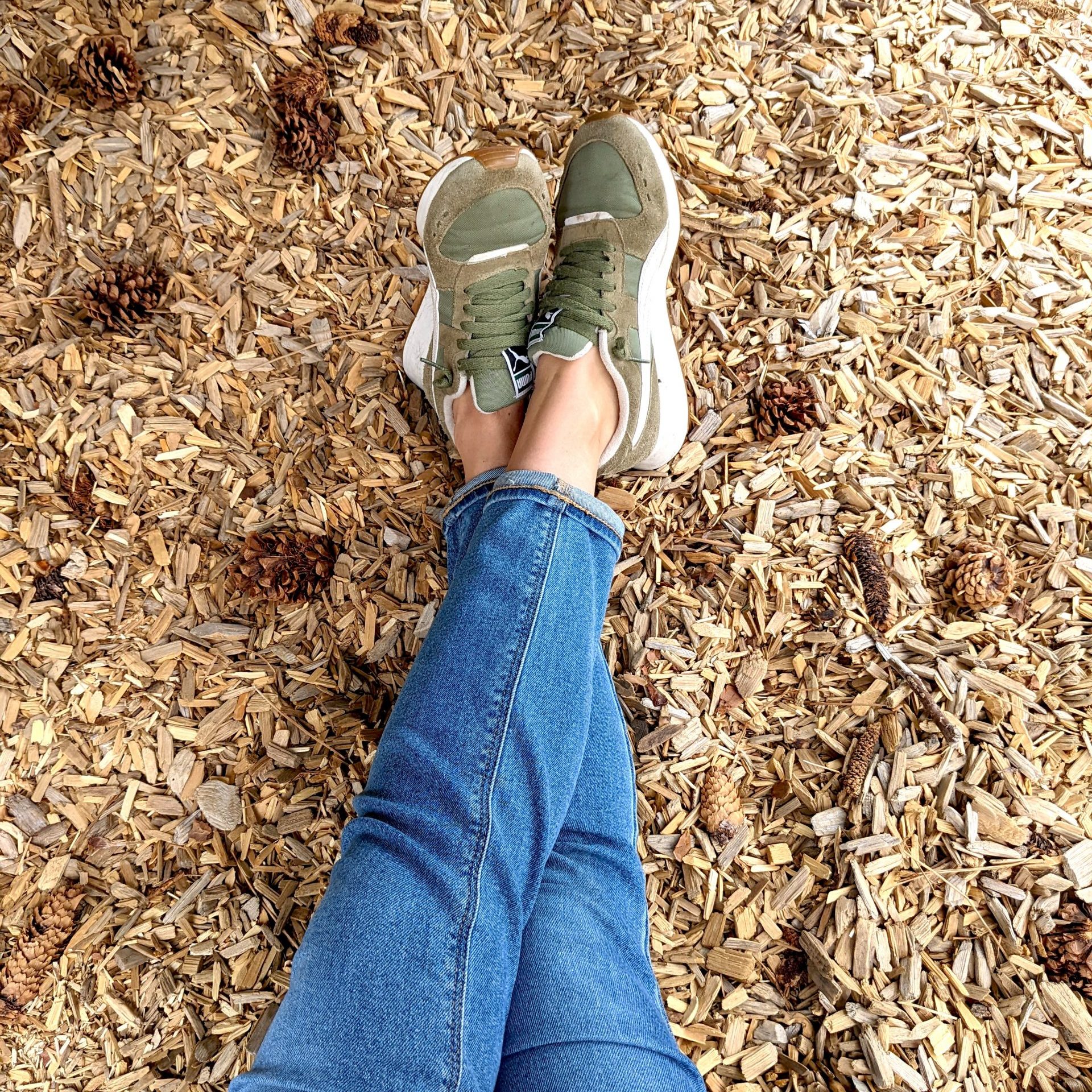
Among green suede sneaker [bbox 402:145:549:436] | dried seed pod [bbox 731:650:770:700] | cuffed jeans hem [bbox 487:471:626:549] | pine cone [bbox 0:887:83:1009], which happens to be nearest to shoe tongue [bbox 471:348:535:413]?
green suede sneaker [bbox 402:145:549:436]

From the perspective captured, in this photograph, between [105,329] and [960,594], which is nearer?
[960,594]

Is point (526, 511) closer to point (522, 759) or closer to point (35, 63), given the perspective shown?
point (522, 759)

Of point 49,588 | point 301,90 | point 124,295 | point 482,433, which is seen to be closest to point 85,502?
point 49,588

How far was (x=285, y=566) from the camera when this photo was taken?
1.59m

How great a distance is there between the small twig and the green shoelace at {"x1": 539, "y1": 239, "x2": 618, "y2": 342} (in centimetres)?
88

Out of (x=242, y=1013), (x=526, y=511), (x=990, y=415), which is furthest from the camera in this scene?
(x=990, y=415)

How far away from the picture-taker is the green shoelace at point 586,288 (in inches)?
62.6

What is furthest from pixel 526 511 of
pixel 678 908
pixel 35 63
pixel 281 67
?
pixel 35 63

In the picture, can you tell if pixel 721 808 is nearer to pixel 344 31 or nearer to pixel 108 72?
pixel 344 31

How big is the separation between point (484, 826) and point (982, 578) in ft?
3.69

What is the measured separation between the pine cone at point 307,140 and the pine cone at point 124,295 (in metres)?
0.38

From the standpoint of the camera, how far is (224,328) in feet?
5.47

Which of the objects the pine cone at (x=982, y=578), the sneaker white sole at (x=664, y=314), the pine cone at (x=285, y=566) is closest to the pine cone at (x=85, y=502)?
the pine cone at (x=285, y=566)

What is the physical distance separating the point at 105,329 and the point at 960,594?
74.6 inches
